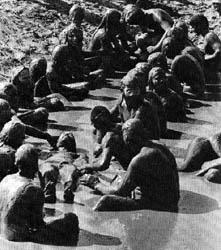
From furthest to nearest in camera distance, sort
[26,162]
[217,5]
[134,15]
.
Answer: [217,5], [134,15], [26,162]

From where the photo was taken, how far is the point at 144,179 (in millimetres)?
11305

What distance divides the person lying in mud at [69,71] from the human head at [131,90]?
4453mm

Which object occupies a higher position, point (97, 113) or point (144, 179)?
point (97, 113)

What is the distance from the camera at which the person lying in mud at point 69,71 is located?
57.3ft

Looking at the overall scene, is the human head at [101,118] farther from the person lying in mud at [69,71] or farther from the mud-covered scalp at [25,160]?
the person lying in mud at [69,71]

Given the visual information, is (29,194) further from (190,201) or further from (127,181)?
(190,201)

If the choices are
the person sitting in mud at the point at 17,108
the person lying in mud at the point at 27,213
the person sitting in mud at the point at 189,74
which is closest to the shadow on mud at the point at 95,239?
the person lying in mud at the point at 27,213

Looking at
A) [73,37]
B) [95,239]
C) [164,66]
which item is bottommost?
[95,239]

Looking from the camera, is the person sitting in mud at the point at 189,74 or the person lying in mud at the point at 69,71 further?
the person lying in mud at the point at 69,71

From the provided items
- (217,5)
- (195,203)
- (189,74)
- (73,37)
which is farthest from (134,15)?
(195,203)

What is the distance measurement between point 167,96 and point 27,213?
21.1 feet

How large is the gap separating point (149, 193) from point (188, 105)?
19.6ft

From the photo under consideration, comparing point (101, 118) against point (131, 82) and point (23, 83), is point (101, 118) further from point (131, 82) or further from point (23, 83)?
→ point (23, 83)

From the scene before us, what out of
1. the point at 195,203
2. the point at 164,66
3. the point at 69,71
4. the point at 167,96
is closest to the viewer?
the point at 195,203
